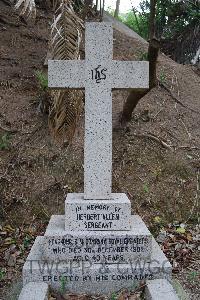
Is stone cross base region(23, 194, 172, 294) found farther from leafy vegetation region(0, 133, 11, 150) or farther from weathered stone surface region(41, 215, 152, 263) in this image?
leafy vegetation region(0, 133, 11, 150)

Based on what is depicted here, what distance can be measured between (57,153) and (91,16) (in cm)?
485

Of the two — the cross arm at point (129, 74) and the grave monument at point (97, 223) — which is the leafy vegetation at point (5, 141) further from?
the cross arm at point (129, 74)

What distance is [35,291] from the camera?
3.95 meters

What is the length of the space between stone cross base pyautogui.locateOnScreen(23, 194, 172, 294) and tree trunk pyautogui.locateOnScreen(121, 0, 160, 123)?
2.09 meters

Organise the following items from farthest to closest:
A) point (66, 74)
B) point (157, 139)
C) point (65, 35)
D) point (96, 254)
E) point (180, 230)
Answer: point (157, 139) → point (180, 230) → point (65, 35) → point (66, 74) → point (96, 254)

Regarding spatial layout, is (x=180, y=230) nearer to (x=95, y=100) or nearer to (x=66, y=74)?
(x=95, y=100)

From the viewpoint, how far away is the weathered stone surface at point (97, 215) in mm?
4359

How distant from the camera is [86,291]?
419 centimetres

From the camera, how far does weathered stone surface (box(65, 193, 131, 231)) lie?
4359mm

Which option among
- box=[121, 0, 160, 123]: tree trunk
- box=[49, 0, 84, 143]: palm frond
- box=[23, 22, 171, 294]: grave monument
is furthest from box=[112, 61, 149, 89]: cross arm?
box=[121, 0, 160, 123]: tree trunk

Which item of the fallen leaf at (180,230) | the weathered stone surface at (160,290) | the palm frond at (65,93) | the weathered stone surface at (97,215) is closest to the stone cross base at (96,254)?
the weathered stone surface at (97,215)

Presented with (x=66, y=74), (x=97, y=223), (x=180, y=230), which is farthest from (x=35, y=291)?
(x=180, y=230)

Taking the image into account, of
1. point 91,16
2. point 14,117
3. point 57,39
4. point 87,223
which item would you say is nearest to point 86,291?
point 87,223

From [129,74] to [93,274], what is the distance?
1.97m
